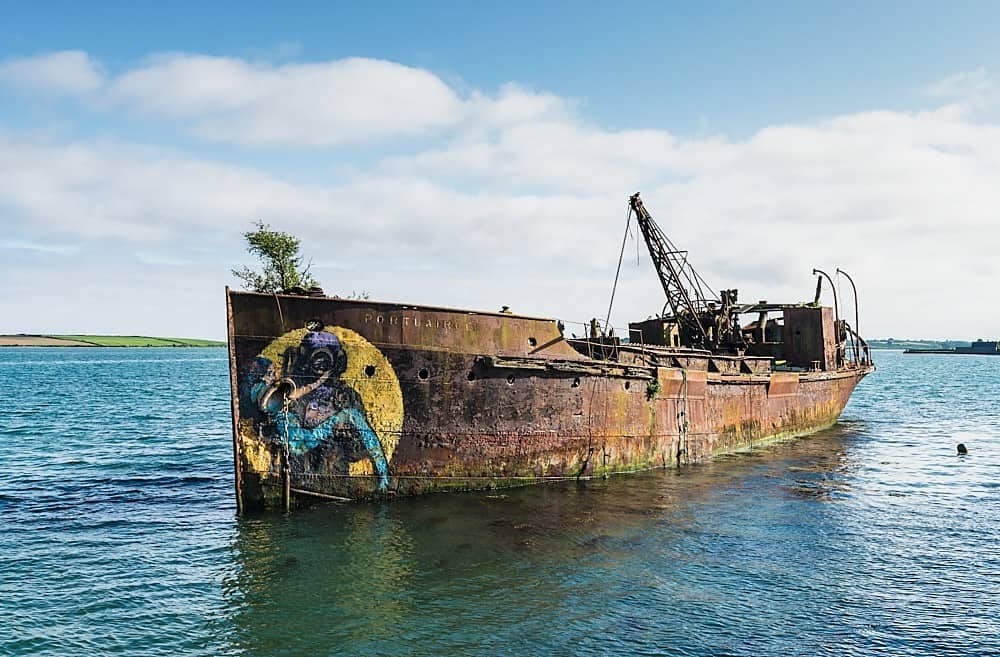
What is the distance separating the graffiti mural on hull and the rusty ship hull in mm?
23

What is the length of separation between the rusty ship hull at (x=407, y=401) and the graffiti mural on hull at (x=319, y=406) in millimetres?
23

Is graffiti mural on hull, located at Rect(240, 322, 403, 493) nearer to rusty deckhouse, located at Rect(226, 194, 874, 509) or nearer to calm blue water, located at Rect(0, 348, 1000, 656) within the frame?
rusty deckhouse, located at Rect(226, 194, 874, 509)

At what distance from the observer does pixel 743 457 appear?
78.4 feet

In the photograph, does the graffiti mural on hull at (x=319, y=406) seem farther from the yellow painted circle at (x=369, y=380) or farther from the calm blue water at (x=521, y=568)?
the calm blue water at (x=521, y=568)

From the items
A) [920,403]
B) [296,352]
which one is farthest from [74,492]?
[920,403]

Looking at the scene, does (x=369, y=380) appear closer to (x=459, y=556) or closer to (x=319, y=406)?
(x=319, y=406)

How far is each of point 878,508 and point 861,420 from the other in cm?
2339

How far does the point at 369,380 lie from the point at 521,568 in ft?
19.5

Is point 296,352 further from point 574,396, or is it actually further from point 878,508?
point 878,508

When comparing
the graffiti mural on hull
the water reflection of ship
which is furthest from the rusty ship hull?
the water reflection of ship

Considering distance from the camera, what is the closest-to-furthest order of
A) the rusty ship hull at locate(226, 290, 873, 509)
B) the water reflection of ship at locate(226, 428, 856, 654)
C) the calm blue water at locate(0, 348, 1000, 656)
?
the calm blue water at locate(0, 348, 1000, 656), the water reflection of ship at locate(226, 428, 856, 654), the rusty ship hull at locate(226, 290, 873, 509)

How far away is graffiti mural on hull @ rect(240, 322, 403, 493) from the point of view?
617 inches

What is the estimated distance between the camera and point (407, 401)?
53.3 feet

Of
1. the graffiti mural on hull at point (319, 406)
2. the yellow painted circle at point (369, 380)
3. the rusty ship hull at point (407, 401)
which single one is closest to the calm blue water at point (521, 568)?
the rusty ship hull at point (407, 401)
